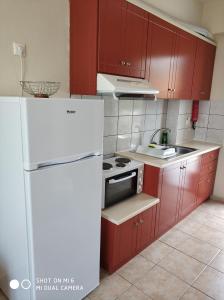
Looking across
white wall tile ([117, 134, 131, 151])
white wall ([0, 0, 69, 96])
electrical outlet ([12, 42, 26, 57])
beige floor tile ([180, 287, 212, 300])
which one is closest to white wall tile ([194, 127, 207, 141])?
white wall tile ([117, 134, 131, 151])

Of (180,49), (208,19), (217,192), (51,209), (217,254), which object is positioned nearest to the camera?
(51,209)

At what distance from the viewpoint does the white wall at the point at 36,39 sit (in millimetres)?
1573

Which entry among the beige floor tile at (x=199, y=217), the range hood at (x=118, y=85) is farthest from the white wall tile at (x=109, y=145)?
the beige floor tile at (x=199, y=217)

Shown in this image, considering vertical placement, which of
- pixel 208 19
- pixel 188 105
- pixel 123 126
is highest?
pixel 208 19

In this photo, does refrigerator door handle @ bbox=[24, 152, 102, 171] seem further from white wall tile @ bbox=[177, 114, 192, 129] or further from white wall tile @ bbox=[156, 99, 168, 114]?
white wall tile @ bbox=[177, 114, 192, 129]

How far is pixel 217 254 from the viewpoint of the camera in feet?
7.72

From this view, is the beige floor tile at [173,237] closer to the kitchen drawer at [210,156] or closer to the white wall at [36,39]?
the kitchen drawer at [210,156]

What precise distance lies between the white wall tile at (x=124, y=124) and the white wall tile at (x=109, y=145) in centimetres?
13

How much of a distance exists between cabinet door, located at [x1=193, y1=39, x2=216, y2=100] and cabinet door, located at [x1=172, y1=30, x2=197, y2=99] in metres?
0.13

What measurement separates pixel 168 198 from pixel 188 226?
66cm

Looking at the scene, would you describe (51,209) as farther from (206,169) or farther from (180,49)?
(206,169)

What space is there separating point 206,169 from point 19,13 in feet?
9.41

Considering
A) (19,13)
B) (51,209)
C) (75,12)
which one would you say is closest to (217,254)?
(51,209)

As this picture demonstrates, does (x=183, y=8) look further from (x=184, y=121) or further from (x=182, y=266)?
(x=182, y=266)
